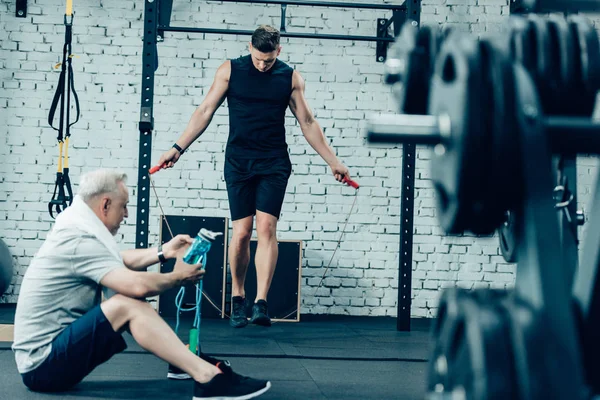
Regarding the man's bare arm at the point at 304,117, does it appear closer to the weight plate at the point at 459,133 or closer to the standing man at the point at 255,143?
the standing man at the point at 255,143

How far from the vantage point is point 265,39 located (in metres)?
3.67

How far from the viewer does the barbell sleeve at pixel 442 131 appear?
3.08 ft

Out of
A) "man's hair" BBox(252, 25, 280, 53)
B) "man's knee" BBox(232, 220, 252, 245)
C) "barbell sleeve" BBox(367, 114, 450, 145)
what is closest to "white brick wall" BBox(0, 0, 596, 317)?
"man's knee" BBox(232, 220, 252, 245)

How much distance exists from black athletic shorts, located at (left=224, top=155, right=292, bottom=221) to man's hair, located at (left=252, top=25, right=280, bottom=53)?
57cm

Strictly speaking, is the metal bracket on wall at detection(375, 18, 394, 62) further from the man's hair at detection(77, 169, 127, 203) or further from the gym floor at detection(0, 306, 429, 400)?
the man's hair at detection(77, 169, 127, 203)

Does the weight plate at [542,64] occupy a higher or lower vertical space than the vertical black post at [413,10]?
lower

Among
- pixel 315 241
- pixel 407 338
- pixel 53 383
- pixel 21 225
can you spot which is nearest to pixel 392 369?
pixel 407 338

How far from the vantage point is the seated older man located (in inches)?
89.7

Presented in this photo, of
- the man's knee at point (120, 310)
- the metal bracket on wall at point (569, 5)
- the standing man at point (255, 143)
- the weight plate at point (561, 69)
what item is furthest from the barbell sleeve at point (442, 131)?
the standing man at point (255, 143)

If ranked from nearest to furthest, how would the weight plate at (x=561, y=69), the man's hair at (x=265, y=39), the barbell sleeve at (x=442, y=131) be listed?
the barbell sleeve at (x=442, y=131) < the weight plate at (x=561, y=69) < the man's hair at (x=265, y=39)

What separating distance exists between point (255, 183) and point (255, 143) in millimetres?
211

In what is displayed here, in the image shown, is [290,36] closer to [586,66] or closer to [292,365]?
[292,365]

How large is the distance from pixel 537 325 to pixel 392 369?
236cm

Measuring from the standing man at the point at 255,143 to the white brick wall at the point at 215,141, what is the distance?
1.23 meters
